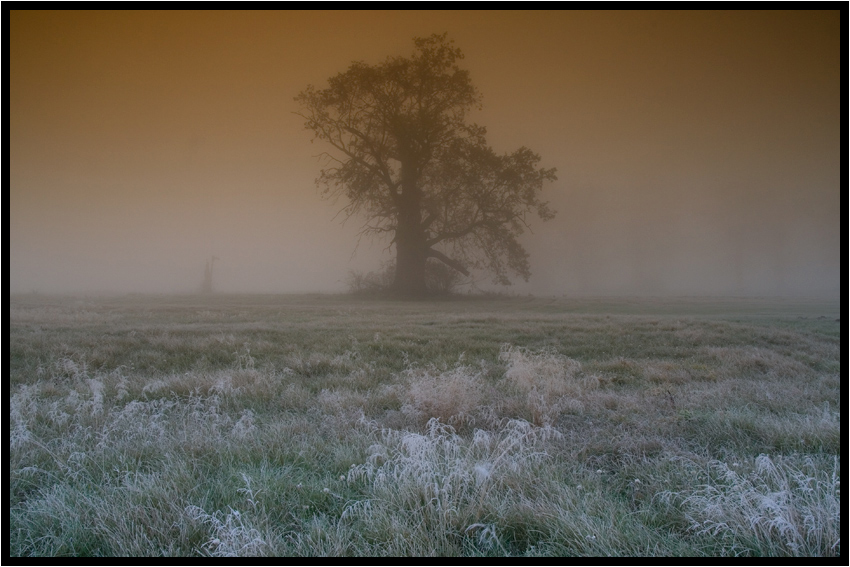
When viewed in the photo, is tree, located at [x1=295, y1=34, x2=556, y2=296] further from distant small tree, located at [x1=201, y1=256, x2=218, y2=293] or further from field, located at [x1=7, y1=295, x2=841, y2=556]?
distant small tree, located at [x1=201, y1=256, x2=218, y2=293]

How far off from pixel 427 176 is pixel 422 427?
3805 millimetres

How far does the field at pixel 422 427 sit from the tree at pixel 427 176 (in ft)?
2.53

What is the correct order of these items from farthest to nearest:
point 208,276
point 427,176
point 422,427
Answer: point 427,176, point 208,276, point 422,427

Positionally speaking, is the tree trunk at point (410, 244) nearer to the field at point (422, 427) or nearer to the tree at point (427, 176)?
the tree at point (427, 176)

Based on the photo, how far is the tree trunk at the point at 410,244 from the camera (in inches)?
243

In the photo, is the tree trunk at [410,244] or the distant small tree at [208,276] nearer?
the distant small tree at [208,276]

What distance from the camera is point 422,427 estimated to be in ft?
11.2

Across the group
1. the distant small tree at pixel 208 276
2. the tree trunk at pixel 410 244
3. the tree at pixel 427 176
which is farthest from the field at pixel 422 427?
the tree at pixel 427 176

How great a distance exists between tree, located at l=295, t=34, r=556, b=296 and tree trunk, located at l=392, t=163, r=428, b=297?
14 mm

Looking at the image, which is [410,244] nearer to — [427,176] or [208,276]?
[427,176]

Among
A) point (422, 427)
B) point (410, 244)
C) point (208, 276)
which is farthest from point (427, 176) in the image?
point (422, 427)

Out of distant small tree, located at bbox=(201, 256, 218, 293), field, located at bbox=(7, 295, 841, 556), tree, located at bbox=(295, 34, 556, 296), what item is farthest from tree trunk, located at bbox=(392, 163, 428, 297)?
distant small tree, located at bbox=(201, 256, 218, 293)

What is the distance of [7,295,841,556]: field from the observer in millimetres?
2139

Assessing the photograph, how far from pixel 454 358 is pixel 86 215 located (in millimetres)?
5202
